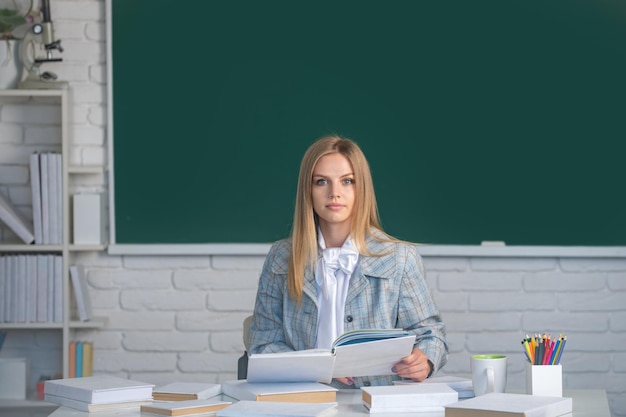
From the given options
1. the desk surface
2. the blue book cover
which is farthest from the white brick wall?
the desk surface

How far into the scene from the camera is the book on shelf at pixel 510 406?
1841 millimetres

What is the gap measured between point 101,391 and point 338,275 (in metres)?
0.78

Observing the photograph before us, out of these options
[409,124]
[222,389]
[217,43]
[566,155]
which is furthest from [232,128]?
[222,389]

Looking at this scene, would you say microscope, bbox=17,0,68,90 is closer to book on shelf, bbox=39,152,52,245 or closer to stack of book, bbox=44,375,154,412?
book on shelf, bbox=39,152,52,245

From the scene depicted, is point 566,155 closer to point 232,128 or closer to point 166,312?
point 232,128

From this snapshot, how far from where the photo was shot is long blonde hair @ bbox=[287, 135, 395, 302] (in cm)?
264

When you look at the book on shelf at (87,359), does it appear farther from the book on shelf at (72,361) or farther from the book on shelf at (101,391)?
the book on shelf at (101,391)

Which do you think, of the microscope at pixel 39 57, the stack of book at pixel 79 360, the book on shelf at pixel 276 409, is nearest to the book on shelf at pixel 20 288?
the stack of book at pixel 79 360

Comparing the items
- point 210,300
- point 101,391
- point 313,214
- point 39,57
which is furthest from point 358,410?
point 39,57

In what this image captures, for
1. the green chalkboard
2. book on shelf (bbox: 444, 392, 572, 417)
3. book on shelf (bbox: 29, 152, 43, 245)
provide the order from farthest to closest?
the green chalkboard, book on shelf (bbox: 29, 152, 43, 245), book on shelf (bbox: 444, 392, 572, 417)

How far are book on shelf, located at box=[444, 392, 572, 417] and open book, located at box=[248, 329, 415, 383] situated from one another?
0.26 metres

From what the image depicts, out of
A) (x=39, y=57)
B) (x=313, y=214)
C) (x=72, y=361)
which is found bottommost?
(x=72, y=361)

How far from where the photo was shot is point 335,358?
7.15 ft

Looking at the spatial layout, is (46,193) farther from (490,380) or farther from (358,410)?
(490,380)
